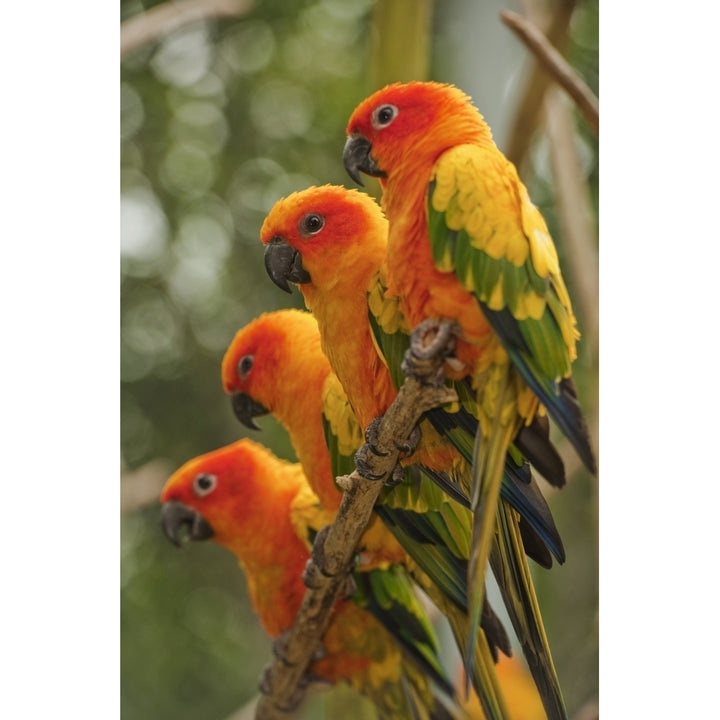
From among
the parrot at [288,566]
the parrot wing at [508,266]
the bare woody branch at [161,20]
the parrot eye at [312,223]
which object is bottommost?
the parrot at [288,566]

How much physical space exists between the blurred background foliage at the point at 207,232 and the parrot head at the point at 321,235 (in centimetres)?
7

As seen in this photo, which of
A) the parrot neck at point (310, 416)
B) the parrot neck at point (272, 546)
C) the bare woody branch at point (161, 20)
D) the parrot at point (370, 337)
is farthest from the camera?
the bare woody branch at point (161, 20)

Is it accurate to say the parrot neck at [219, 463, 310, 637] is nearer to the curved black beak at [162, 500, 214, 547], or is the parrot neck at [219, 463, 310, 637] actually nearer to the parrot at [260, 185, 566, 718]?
the curved black beak at [162, 500, 214, 547]

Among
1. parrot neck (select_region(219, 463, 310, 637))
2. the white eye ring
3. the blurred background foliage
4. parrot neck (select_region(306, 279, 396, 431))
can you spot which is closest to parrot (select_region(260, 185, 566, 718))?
parrot neck (select_region(306, 279, 396, 431))

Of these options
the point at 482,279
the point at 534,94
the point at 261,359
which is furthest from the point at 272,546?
the point at 534,94

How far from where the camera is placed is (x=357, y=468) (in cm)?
171

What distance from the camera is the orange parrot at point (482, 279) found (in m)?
1.52

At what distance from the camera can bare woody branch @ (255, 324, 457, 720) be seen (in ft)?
5.15

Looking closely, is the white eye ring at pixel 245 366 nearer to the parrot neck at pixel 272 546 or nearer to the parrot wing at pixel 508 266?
the parrot neck at pixel 272 546

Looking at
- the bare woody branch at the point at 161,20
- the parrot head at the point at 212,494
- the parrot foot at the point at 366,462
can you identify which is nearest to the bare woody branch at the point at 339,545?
the parrot foot at the point at 366,462

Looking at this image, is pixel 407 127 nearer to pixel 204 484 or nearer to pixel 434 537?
pixel 434 537

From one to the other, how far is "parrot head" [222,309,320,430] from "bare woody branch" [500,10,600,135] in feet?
2.09

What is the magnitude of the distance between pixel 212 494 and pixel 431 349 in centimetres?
77
